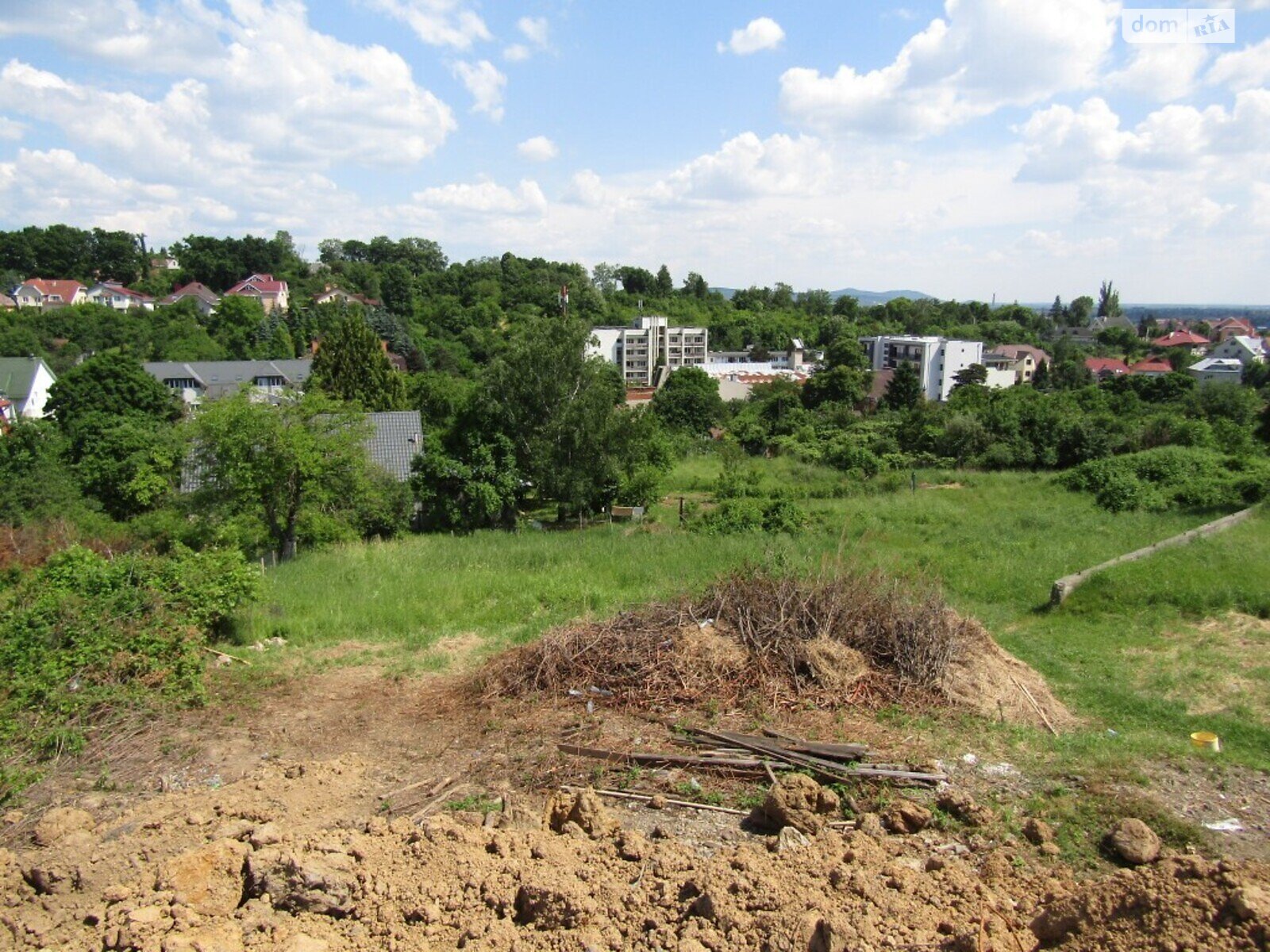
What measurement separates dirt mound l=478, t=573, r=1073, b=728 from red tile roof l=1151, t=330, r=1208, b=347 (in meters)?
97.1

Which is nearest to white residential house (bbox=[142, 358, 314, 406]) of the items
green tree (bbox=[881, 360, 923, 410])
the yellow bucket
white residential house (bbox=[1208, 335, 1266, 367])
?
green tree (bbox=[881, 360, 923, 410])

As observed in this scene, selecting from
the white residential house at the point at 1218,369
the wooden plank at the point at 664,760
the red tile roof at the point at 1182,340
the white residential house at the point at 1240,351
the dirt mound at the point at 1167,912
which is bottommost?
the wooden plank at the point at 664,760

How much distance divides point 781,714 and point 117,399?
2941 cm

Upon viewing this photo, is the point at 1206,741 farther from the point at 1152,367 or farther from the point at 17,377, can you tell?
the point at 1152,367

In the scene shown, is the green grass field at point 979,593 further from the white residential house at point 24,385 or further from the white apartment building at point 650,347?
the white apartment building at point 650,347

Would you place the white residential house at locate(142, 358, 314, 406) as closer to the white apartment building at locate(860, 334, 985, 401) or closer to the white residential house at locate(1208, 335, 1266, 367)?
the white apartment building at locate(860, 334, 985, 401)

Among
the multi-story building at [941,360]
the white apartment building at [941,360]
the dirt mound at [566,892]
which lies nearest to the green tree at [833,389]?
the multi-story building at [941,360]

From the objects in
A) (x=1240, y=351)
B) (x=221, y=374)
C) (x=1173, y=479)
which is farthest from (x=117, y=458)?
(x=1240, y=351)

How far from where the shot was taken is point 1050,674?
8383 millimetres

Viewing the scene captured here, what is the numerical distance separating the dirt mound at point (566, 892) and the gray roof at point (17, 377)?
39569mm

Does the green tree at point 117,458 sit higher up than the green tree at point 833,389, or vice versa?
the green tree at point 833,389

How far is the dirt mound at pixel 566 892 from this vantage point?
3.79 m

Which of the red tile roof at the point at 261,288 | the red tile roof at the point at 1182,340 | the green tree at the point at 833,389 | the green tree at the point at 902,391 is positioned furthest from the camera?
the red tile roof at the point at 1182,340

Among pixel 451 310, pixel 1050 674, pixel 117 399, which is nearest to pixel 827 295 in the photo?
pixel 451 310
